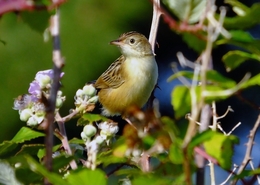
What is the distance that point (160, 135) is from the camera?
0.76m

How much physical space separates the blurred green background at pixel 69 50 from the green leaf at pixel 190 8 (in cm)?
430

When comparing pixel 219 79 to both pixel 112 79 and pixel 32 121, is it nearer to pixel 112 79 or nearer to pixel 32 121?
pixel 32 121

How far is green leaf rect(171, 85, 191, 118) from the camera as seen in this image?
0.74 meters

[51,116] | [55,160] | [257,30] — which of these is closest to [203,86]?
[51,116]

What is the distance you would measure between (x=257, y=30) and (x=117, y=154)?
625cm

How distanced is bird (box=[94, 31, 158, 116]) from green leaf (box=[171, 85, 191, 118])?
2457 millimetres

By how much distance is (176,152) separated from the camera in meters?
0.76

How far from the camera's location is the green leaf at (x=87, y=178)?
739mm

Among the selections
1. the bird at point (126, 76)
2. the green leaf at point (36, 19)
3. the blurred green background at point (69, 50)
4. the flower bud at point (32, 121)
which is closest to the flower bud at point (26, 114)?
the flower bud at point (32, 121)

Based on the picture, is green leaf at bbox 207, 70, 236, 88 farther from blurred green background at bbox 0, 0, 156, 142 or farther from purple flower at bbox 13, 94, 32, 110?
blurred green background at bbox 0, 0, 156, 142

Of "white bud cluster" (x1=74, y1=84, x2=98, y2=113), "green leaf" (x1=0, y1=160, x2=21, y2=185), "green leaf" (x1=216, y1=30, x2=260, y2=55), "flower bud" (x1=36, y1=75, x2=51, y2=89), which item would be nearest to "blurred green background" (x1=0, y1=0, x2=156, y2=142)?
"white bud cluster" (x1=74, y1=84, x2=98, y2=113)

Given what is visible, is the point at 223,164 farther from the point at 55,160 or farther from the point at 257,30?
the point at 257,30

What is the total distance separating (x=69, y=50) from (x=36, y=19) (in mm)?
4378

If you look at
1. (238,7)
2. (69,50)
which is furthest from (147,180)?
(69,50)
